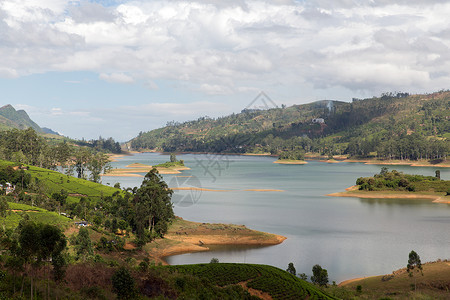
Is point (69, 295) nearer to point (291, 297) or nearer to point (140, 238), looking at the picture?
point (291, 297)

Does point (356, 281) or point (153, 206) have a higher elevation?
point (153, 206)

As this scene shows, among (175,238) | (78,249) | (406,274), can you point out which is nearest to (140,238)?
(175,238)

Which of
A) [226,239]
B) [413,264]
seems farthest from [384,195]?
[413,264]

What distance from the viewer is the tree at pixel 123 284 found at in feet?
95.5

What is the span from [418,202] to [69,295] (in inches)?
3213

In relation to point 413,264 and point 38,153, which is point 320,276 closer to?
point 413,264

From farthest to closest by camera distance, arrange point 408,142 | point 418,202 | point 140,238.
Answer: point 408,142 → point 418,202 → point 140,238

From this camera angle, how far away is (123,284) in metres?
29.2

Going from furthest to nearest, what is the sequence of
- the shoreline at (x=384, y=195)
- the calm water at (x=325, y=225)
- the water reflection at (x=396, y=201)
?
the shoreline at (x=384, y=195)
the water reflection at (x=396, y=201)
the calm water at (x=325, y=225)

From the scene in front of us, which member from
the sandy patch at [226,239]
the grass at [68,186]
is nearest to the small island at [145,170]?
the grass at [68,186]

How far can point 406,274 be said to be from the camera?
40.0 metres

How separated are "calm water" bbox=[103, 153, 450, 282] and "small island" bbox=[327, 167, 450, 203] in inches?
187

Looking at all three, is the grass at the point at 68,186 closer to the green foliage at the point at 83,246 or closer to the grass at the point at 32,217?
the grass at the point at 32,217

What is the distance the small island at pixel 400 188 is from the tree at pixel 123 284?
7665 centimetres
